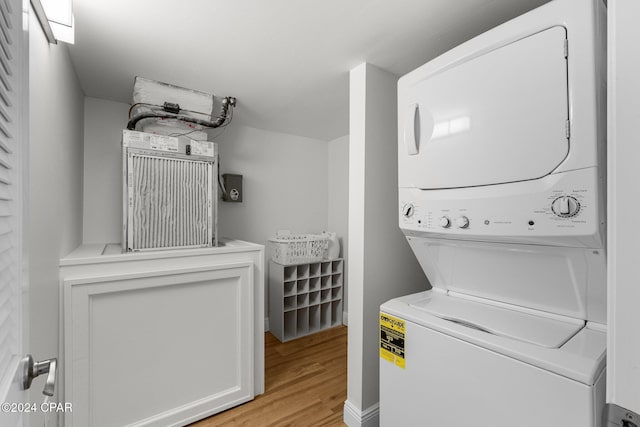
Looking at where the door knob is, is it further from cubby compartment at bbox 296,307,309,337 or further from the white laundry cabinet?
cubby compartment at bbox 296,307,309,337

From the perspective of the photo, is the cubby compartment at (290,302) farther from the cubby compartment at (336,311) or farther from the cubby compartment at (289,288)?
the cubby compartment at (336,311)

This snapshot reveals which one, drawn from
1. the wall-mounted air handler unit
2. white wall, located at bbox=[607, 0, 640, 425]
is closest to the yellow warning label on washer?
white wall, located at bbox=[607, 0, 640, 425]

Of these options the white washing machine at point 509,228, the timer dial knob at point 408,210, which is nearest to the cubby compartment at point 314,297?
the white washing machine at point 509,228

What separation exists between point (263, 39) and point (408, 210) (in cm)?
111

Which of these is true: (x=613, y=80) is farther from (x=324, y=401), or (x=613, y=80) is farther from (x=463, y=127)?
(x=324, y=401)

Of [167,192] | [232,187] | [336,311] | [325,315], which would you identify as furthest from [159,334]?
[336,311]

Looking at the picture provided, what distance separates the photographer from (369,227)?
5.38 ft

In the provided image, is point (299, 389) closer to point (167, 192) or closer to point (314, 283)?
point (314, 283)

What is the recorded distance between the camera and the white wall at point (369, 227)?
162 cm

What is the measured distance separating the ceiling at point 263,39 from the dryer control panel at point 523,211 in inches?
32.1

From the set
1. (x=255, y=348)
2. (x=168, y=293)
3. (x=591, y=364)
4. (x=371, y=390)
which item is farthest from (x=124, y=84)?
(x=591, y=364)

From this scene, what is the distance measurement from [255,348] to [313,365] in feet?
2.15

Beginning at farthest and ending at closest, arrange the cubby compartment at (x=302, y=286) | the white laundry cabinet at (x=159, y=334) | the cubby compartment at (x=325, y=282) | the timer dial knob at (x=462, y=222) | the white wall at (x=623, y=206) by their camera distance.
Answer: the cubby compartment at (x=325, y=282) → the cubby compartment at (x=302, y=286) → the white laundry cabinet at (x=159, y=334) → the timer dial knob at (x=462, y=222) → the white wall at (x=623, y=206)

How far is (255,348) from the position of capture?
191 cm
